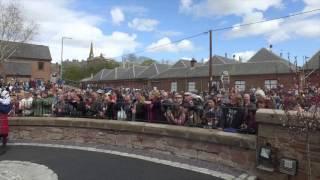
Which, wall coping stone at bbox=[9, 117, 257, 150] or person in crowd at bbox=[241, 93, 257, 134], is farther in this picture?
person in crowd at bbox=[241, 93, 257, 134]

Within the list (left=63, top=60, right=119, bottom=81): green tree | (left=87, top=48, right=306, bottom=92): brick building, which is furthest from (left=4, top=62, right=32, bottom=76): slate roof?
(left=63, top=60, right=119, bottom=81): green tree

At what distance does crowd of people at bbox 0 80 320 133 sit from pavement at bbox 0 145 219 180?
1.64m

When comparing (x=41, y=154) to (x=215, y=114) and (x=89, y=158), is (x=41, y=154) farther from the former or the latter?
(x=215, y=114)

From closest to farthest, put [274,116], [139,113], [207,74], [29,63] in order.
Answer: [274,116]
[139,113]
[207,74]
[29,63]

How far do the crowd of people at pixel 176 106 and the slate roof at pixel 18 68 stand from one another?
49.2m

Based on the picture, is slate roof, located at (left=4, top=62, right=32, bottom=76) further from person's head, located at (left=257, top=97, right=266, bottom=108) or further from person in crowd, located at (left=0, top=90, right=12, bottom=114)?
person's head, located at (left=257, top=97, right=266, bottom=108)

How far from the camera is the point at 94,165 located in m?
9.44

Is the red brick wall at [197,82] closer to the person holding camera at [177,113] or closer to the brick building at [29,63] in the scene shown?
the brick building at [29,63]

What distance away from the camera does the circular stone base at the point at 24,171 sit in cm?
820

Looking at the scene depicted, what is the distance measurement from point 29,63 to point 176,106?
61591mm

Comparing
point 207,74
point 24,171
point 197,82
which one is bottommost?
point 24,171

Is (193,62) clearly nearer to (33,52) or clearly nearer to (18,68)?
(18,68)

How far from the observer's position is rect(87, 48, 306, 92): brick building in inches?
1850

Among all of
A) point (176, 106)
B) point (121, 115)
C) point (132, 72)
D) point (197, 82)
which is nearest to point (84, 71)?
point (132, 72)
